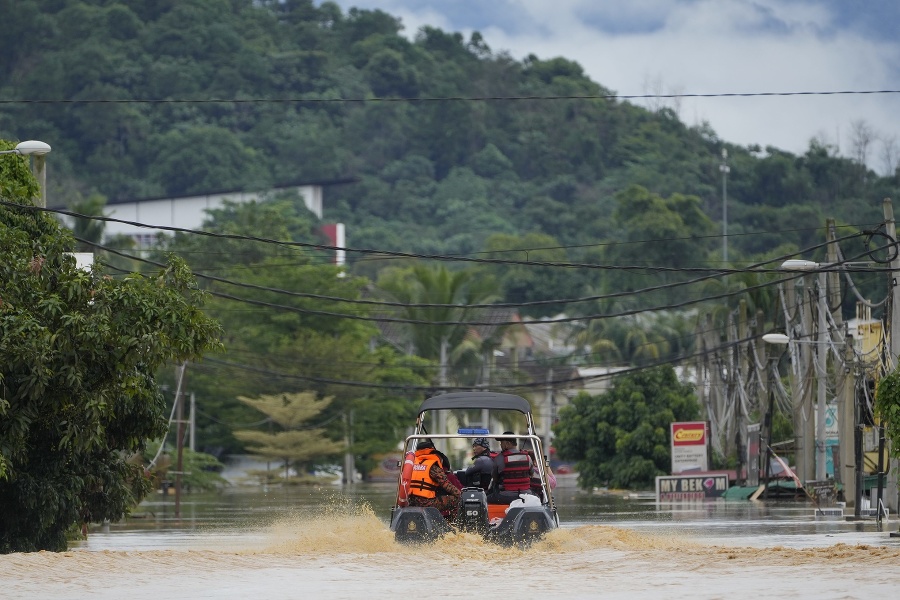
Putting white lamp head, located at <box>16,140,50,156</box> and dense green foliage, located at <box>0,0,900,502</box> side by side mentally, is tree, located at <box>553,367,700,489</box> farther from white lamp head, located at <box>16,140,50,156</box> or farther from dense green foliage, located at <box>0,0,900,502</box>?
white lamp head, located at <box>16,140,50,156</box>

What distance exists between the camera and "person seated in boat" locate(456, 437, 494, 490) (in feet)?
67.2

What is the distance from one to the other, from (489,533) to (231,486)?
170ft

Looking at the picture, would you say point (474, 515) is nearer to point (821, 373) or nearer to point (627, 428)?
point (821, 373)

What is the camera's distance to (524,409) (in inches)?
844

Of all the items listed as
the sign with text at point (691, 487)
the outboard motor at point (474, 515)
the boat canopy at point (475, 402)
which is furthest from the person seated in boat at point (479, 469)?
the sign with text at point (691, 487)

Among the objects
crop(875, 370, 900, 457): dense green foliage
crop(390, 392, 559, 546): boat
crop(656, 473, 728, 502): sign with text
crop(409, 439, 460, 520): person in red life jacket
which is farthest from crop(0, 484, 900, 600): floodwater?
crop(656, 473, 728, 502): sign with text

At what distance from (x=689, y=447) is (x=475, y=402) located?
104ft

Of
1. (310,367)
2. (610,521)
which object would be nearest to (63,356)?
(610,521)

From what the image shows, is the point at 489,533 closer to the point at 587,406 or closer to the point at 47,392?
the point at 47,392

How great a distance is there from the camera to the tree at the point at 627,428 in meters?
57.8

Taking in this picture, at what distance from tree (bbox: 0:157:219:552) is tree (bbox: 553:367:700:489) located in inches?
1463

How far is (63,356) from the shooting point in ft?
65.8

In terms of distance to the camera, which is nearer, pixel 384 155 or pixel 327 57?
pixel 384 155

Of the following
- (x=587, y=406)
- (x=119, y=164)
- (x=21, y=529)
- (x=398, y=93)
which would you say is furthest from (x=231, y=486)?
(x=398, y=93)
